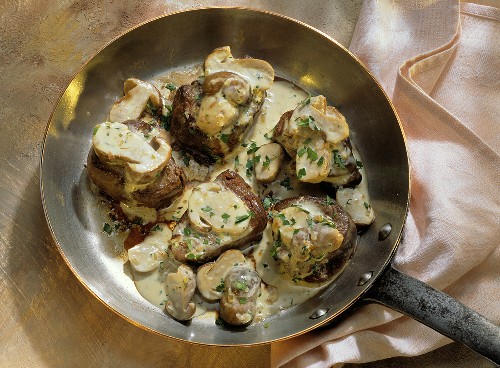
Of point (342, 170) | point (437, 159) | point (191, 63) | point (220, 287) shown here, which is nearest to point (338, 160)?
point (342, 170)

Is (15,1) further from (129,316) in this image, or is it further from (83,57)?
(129,316)

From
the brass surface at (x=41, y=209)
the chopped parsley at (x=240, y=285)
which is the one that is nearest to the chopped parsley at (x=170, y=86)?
the brass surface at (x=41, y=209)

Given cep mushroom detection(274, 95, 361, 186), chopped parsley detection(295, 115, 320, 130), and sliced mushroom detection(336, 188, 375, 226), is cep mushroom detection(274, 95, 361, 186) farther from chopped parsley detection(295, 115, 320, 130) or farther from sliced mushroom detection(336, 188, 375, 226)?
sliced mushroom detection(336, 188, 375, 226)

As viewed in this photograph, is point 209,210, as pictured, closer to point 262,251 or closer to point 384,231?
point 262,251

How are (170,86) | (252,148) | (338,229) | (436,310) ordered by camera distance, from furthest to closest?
1. (170,86)
2. (252,148)
3. (338,229)
4. (436,310)

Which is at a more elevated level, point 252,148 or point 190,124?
point 190,124

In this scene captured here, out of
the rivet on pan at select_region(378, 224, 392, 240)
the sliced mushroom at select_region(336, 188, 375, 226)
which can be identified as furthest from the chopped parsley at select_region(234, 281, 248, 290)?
the rivet on pan at select_region(378, 224, 392, 240)

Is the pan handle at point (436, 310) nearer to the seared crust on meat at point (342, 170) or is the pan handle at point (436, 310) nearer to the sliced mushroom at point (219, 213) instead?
the seared crust on meat at point (342, 170)

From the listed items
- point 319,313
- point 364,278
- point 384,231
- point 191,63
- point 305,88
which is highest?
point 191,63

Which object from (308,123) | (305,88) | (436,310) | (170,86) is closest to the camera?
(436,310)
